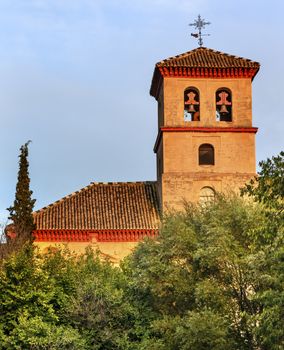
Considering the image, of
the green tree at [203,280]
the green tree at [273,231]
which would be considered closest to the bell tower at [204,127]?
the green tree at [203,280]

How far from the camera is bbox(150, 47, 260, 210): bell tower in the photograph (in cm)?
4334

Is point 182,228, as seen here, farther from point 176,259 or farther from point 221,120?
point 221,120

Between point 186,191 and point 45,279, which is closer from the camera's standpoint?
point 45,279

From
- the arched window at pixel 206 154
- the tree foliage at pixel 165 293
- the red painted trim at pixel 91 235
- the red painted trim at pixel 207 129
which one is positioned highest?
the red painted trim at pixel 207 129

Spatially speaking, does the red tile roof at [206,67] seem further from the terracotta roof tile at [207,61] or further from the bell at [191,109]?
the bell at [191,109]

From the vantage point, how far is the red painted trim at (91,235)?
138 feet

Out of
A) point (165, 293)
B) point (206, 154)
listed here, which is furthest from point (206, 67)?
point (165, 293)

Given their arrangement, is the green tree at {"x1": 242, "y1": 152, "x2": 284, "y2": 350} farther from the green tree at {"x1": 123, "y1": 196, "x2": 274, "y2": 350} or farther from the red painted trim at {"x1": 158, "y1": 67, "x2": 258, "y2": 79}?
the red painted trim at {"x1": 158, "y1": 67, "x2": 258, "y2": 79}

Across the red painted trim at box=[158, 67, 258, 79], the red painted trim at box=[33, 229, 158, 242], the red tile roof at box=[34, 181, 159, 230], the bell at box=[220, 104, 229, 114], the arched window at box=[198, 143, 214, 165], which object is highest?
the red painted trim at box=[158, 67, 258, 79]

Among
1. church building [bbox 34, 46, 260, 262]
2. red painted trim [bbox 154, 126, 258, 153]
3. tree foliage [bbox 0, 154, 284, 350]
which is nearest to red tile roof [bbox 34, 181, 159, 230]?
church building [bbox 34, 46, 260, 262]

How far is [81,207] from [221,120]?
8.63m

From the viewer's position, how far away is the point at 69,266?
35.3 metres

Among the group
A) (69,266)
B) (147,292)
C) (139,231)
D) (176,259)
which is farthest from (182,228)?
(139,231)

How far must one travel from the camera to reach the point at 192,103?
146ft
